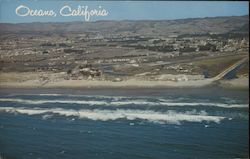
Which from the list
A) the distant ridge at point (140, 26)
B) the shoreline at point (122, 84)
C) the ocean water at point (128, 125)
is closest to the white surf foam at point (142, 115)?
the ocean water at point (128, 125)

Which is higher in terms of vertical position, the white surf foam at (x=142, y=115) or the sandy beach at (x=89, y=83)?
the sandy beach at (x=89, y=83)

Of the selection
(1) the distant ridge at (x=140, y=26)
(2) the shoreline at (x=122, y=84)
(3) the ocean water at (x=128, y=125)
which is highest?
(1) the distant ridge at (x=140, y=26)

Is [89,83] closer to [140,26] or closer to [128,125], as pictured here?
[128,125]

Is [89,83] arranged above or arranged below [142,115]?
above

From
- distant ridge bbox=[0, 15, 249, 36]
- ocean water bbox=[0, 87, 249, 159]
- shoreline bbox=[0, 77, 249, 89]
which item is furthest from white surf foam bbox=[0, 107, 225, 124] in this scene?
distant ridge bbox=[0, 15, 249, 36]

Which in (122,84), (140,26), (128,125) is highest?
(140,26)

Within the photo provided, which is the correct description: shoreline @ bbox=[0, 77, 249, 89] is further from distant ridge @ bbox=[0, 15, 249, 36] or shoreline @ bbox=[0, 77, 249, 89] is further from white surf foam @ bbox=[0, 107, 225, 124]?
distant ridge @ bbox=[0, 15, 249, 36]

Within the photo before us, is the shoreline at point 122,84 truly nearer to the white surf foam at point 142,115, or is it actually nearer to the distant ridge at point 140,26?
the white surf foam at point 142,115

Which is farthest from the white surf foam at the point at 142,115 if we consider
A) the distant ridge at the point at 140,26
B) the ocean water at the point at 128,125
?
the distant ridge at the point at 140,26

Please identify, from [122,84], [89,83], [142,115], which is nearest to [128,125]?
[142,115]
